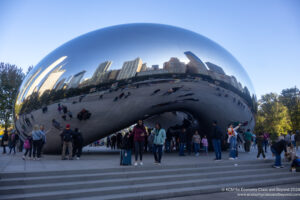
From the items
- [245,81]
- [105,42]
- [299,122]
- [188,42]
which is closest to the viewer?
[105,42]

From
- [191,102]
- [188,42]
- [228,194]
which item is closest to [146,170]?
[228,194]

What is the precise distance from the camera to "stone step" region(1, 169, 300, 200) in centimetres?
520

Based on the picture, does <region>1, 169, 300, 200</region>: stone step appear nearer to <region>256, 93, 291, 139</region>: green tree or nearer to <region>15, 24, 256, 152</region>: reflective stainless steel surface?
<region>15, 24, 256, 152</region>: reflective stainless steel surface

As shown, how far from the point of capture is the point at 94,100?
981 centimetres

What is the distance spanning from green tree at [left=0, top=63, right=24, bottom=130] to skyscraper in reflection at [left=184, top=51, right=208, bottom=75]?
2423 centimetres

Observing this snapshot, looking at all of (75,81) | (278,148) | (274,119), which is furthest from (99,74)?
(274,119)

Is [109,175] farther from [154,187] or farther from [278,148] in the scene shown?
[278,148]

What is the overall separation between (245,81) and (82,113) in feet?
26.2

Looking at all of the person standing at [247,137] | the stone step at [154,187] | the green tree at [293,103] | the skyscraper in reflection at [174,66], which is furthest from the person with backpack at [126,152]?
the green tree at [293,103]

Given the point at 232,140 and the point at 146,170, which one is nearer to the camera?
the point at 146,170

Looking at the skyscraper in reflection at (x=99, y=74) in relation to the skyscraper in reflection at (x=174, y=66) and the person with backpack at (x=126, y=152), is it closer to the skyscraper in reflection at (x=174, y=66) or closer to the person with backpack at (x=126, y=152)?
the skyscraper in reflection at (x=174, y=66)

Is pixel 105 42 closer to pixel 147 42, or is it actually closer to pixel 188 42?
pixel 147 42

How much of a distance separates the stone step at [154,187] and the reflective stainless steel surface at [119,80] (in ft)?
14.4

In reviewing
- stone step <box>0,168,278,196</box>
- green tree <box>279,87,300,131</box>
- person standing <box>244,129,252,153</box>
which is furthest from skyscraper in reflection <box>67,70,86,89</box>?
green tree <box>279,87,300,131</box>
